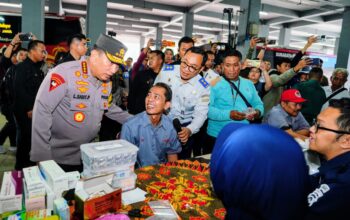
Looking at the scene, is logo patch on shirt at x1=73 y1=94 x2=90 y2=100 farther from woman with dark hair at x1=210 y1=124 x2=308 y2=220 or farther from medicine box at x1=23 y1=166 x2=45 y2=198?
woman with dark hair at x1=210 y1=124 x2=308 y2=220

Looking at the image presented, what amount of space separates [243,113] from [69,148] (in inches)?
66.7

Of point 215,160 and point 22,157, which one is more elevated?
point 215,160

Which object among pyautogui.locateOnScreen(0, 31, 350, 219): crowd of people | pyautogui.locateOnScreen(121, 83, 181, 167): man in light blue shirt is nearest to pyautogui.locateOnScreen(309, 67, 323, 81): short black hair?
pyautogui.locateOnScreen(0, 31, 350, 219): crowd of people

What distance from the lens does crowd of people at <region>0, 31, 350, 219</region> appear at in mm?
706

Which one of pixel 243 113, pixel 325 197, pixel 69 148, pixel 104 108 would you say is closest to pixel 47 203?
pixel 69 148

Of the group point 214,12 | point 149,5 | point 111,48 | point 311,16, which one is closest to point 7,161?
point 111,48

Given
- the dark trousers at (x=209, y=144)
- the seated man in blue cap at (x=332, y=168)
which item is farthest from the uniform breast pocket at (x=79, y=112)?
the seated man in blue cap at (x=332, y=168)

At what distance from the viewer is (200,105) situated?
9.19 feet

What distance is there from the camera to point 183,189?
1.73 m

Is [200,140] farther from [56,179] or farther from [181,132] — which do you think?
[56,179]

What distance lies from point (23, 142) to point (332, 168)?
348 cm

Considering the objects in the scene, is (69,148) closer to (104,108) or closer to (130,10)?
(104,108)

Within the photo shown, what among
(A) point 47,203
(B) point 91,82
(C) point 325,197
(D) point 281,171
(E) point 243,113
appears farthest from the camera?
(E) point 243,113

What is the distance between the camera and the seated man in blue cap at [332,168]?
45.9 inches
